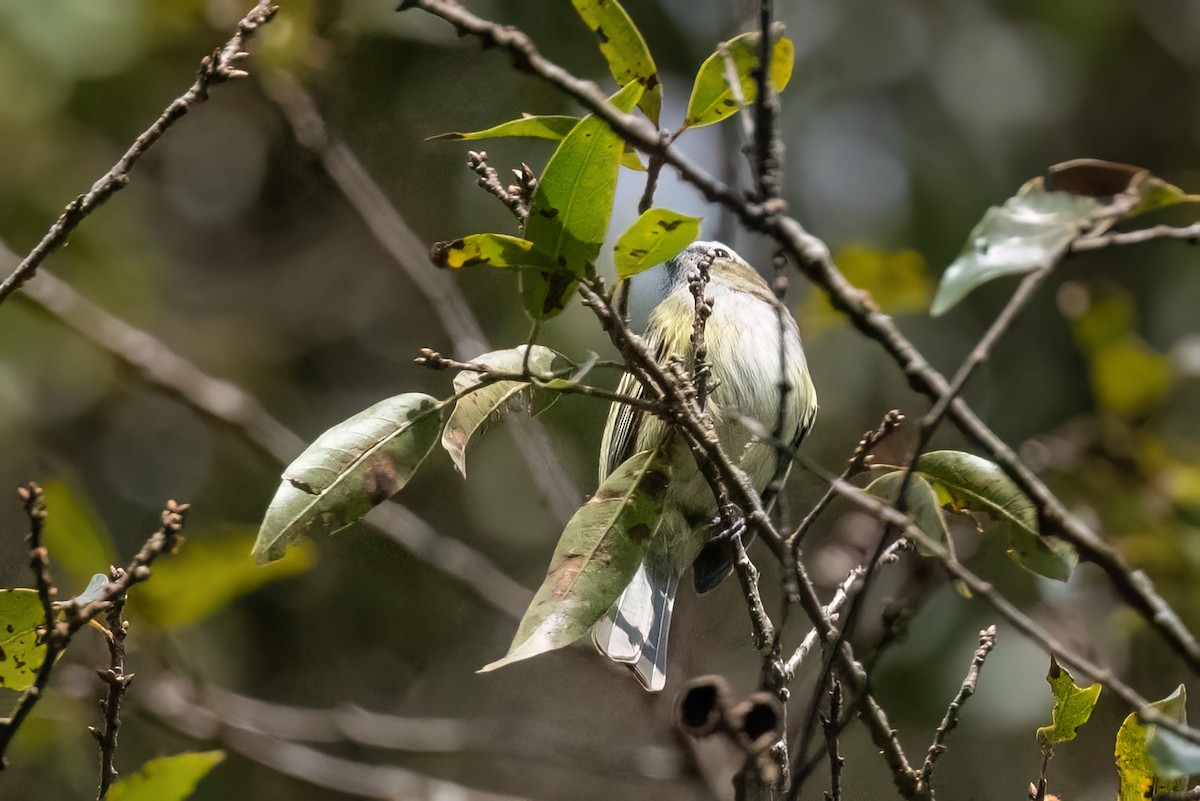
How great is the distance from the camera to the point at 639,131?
1.25 metres

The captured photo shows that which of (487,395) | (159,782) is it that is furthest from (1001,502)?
(159,782)

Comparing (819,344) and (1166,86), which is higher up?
(1166,86)

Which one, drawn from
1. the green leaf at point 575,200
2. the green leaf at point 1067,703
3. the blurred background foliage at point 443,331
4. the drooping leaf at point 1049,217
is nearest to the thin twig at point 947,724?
the green leaf at point 1067,703

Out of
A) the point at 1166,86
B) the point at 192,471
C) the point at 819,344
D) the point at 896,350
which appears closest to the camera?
the point at 896,350

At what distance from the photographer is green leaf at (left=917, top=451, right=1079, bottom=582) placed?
5.28 ft

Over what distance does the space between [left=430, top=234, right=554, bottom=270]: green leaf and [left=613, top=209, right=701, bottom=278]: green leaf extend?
0.11m

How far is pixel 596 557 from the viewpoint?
69.5 inches

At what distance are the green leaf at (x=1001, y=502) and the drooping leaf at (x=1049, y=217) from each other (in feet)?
1.38

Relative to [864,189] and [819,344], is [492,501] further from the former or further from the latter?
[864,189]

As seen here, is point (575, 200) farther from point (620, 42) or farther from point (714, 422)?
point (714, 422)

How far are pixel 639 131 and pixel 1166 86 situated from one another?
5925 mm

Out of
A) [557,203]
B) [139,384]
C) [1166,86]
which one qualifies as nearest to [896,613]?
[557,203]

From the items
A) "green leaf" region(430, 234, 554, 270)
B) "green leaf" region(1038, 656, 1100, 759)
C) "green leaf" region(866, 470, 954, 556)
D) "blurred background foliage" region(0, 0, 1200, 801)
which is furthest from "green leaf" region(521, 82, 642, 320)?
"blurred background foliage" region(0, 0, 1200, 801)

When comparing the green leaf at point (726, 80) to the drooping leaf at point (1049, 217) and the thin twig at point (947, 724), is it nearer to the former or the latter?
the drooping leaf at point (1049, 217)
